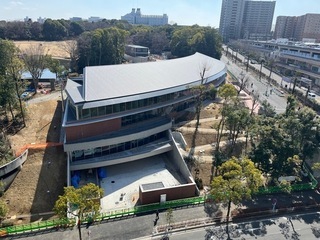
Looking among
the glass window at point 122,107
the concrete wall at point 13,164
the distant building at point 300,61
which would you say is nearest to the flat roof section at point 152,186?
the glass window at point 122,107

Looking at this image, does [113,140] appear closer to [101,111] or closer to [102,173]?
[101,111]

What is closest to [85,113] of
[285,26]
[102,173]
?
[102,173]

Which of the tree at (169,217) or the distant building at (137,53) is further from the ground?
the distant building at (137,53)

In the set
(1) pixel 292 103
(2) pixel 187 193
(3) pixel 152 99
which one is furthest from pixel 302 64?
(2) pixel 187 193

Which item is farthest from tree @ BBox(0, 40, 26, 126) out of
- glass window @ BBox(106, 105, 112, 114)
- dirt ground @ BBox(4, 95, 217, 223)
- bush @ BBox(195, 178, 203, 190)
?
bush @ BBox(195, 178, 203, 190)

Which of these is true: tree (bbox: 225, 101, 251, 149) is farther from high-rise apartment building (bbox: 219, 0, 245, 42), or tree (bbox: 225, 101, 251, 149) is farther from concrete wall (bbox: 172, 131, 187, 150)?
high-rise apartment building (bbox: 219, 0, 245, 42)

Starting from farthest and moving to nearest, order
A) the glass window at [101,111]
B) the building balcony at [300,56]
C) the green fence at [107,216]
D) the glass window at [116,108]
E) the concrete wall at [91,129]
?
the building balcony at [300,56] → the glass window at [116,108] → the glass window at [101,111] → the concrete wall at [91,129] → the green fence at [107,216]

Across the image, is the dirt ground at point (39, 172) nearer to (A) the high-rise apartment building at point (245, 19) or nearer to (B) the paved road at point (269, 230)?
(B) the paved road at point (269, 230)

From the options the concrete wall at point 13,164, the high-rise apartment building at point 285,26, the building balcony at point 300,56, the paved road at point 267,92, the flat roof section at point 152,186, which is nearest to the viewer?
the concrete wall at point 13,164
